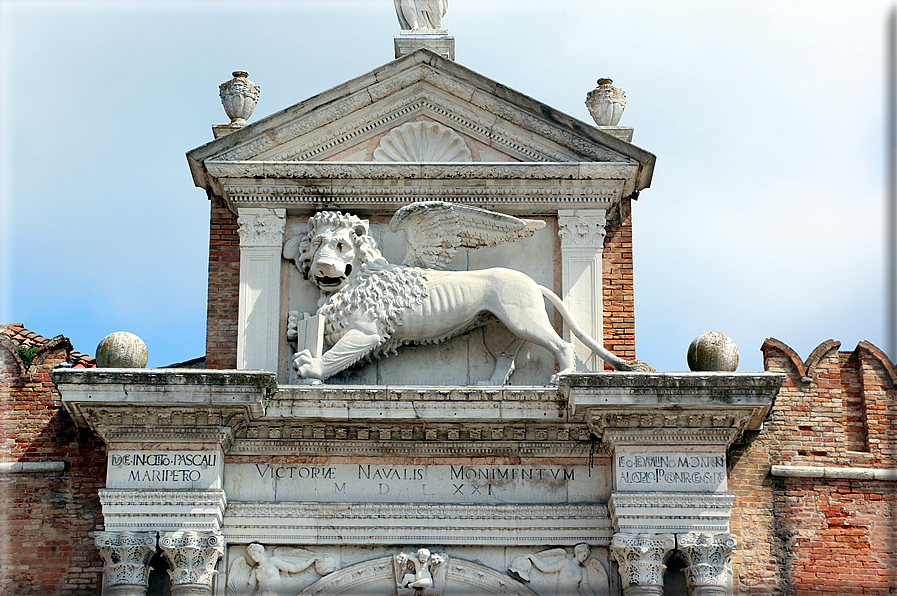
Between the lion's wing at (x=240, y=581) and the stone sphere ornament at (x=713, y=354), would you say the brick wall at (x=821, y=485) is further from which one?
the lion's wing at (x=240, y=581)

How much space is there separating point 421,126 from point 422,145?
0.68 feet

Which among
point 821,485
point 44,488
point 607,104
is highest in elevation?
point 607,104

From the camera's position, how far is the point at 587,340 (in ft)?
46.0

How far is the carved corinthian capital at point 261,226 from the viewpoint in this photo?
1466cm

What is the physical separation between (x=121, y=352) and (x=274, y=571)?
2474 millimetres

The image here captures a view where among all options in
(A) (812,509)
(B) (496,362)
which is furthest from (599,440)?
(A) (812,509)

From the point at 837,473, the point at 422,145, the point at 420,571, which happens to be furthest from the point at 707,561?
the point at 422,145

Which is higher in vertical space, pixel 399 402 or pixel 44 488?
pixel 399 402

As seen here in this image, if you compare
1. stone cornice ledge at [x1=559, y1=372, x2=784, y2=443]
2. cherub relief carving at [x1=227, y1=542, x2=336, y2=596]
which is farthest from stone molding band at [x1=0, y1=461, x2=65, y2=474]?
stone cornice ledge at [x1=559, y1=372, x2=784, y2=443]

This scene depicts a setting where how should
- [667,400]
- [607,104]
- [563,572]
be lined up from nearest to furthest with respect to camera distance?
[667,400] < [563,572] < [607,104]

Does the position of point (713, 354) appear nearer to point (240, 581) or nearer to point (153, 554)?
point (240, 581)

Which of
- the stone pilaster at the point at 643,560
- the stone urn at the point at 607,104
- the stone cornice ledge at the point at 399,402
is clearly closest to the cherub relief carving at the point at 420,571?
the stone cornice ledge at the point at 399,402

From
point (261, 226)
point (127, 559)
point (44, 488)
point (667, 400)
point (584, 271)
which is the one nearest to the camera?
point (127, 559)

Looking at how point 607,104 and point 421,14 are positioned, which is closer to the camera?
point 607,104
